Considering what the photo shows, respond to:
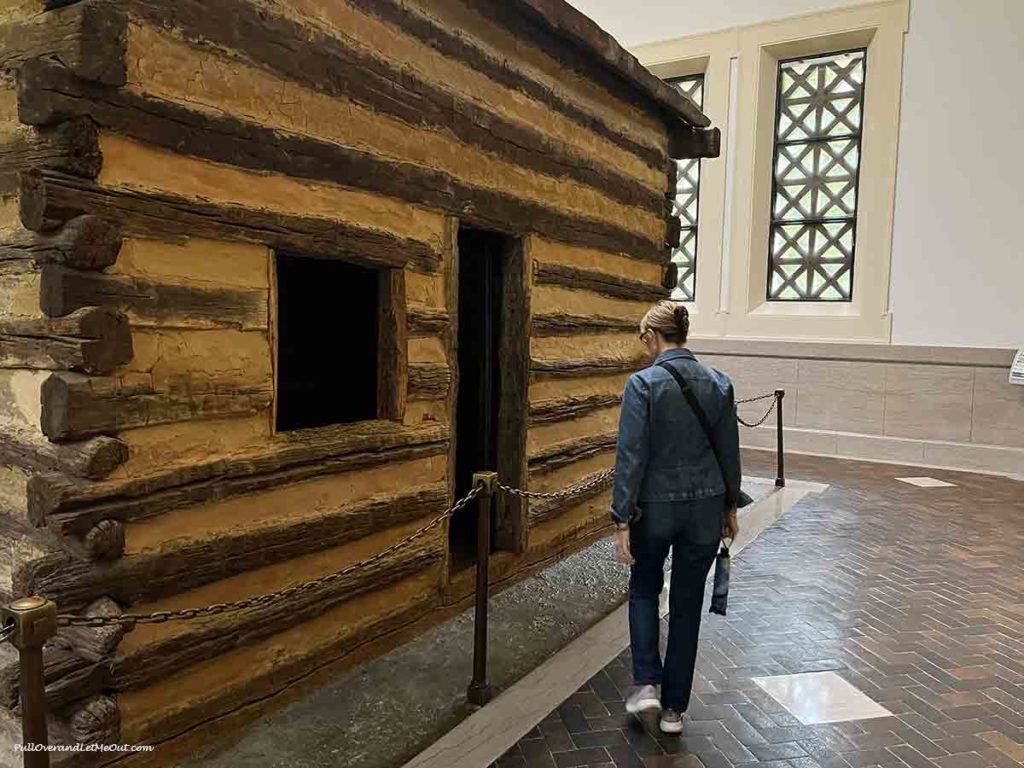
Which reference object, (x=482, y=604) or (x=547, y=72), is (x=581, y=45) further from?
(x=482, y=604)

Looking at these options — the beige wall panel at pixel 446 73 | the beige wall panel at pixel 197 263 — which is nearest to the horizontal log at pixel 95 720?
the beige wall panel at pixel 197 263

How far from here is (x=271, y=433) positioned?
3.66m

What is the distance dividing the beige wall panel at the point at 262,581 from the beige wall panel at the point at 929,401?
977 centimetres

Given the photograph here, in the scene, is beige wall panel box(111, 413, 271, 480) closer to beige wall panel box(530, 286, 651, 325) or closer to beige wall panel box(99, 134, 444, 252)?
beige wall panel box(99, 134, 444, 252)

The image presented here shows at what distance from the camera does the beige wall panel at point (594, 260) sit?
5.74 meters

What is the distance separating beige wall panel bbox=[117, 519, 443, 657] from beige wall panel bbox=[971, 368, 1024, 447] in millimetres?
9916

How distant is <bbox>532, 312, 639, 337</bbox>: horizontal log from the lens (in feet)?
19.0

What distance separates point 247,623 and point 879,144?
12.1 meters

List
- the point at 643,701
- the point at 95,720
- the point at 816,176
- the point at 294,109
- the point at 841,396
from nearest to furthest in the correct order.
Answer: the point at 95,720
the point at 294,109
the point at 643,701
the point at 841,396
the point at 816,176

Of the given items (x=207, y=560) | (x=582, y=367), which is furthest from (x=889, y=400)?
(x=207, y=560)

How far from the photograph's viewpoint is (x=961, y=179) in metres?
11.5

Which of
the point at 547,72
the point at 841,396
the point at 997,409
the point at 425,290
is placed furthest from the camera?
the point at 841,396

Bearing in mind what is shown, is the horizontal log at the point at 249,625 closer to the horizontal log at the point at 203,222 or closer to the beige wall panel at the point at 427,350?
the beige wall panel at the point at 427,350

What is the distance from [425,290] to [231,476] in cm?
164
